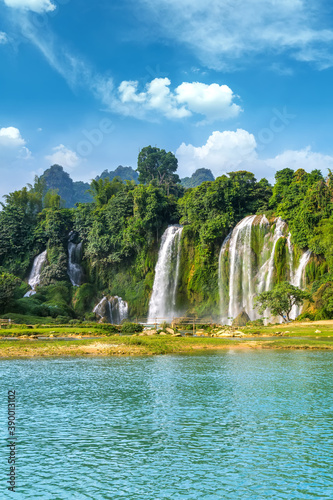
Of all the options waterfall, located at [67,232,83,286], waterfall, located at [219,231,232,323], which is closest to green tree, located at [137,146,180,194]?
waterfall, located at [67,232,83,286]

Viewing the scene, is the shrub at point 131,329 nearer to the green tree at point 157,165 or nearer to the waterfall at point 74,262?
the waterfall at point 74,262

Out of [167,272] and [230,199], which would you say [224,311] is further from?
[230,199]

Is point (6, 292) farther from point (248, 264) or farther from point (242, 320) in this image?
point (248, 264)

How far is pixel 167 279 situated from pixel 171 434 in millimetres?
50713

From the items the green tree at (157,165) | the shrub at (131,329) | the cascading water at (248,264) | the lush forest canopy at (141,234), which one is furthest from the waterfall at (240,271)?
the green tree at (157,165)

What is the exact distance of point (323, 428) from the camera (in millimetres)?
11180

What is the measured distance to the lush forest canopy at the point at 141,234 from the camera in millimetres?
50084

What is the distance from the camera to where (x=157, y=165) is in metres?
110

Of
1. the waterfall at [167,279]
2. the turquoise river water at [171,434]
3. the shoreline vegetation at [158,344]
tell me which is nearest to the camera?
the turquoise river water at [171,434]

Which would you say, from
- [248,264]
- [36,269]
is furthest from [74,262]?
[248,264]

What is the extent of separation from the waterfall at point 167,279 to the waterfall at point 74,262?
14.8 m

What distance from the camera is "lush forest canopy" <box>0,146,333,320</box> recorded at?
50084 mm

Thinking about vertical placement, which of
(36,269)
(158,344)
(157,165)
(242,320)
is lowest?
(158,344)

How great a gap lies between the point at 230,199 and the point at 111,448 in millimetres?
53537
